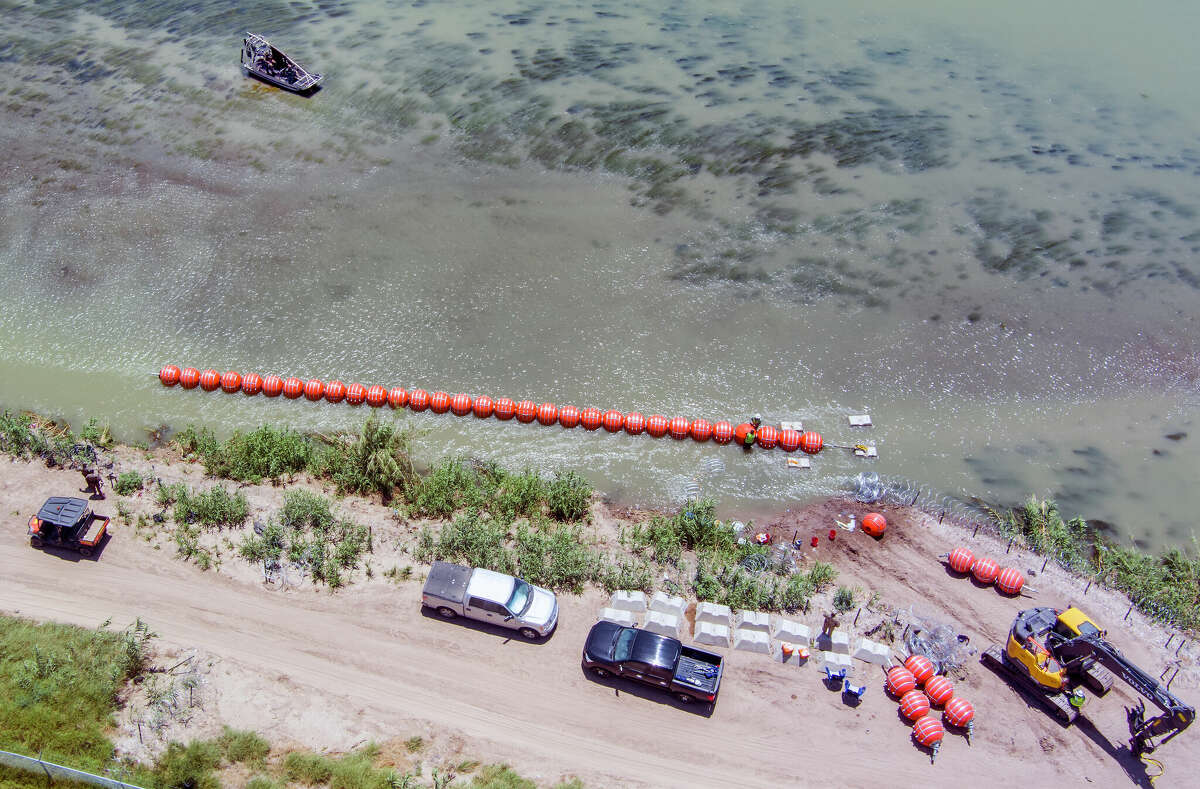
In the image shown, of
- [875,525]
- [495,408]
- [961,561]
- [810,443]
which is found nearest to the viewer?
[961,561]

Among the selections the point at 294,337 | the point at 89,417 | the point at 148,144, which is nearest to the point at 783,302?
the point at 294,337

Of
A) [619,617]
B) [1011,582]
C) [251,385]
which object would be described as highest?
[1011,582]

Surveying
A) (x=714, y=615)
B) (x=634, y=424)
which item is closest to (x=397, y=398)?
(x=634, y=424)

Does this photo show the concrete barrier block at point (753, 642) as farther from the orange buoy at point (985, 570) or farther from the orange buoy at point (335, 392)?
the orange buoy at point (335, 392)

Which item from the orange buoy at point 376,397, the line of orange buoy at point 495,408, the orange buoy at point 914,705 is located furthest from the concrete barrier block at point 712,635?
the orange buoy at point 376,397

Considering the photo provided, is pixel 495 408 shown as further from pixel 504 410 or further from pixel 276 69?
pixel 276 69

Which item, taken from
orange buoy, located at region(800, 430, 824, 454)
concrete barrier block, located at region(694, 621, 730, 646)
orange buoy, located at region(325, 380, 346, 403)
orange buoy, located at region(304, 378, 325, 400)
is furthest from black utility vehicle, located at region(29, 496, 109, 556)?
orange buoy, located at region(800, 430, 824, 454)

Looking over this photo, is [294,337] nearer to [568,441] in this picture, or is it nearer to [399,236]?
[399,236]
